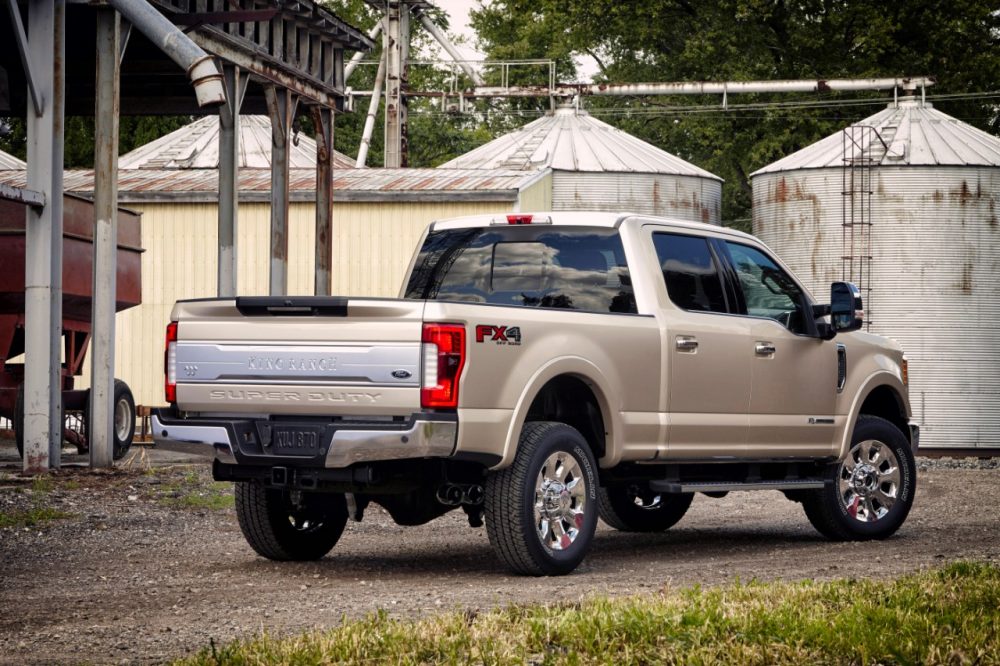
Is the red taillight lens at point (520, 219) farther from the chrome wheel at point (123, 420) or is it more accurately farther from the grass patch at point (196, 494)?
the chrome wheel at point (123, 420)

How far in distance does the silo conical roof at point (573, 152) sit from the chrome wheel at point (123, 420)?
42.9 feet

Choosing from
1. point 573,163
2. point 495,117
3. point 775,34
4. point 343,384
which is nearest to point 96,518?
point 343,384

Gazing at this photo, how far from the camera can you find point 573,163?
31906 mm

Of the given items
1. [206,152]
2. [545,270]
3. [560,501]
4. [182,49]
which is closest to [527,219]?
[545,270]

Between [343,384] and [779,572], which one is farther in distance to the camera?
[779,572]

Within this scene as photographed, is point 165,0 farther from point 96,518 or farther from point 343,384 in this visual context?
point 343,384

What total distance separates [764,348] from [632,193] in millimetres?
21086

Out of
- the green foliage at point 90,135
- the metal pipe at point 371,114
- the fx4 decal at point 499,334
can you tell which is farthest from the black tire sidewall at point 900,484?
the green foliage at point 90,135

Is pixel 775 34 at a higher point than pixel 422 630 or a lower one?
higher

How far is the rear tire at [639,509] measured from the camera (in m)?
12.2

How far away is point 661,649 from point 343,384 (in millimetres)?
2990

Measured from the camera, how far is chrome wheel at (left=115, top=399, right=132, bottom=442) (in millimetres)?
18922

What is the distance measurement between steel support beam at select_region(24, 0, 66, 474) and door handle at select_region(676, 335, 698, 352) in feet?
23.6

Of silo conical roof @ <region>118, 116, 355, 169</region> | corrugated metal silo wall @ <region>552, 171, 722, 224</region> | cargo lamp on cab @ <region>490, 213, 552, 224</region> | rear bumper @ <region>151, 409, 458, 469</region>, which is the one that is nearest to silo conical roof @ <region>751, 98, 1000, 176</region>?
corrugated metal silo wall @ <region>552, 171, 722, 224</region>
